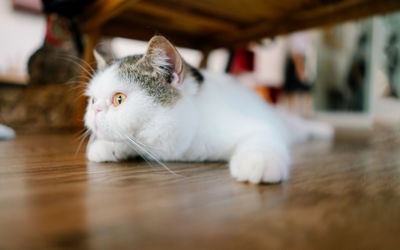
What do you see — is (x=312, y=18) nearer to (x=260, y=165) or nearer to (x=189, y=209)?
(x=260, y=165)

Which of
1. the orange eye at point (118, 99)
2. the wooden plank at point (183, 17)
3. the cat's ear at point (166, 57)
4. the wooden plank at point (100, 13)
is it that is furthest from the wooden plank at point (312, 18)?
the orange eye at point (118, 99)

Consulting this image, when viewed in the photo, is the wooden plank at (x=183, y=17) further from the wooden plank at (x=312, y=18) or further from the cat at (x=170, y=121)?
the cat at (x=170, y=121)

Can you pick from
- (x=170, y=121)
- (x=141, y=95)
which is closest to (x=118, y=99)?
(x=141, y=95)

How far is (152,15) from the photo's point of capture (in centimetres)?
158

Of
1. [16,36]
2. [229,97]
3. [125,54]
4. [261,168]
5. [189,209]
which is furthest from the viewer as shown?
[16,36]

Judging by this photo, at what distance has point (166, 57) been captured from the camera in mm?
850

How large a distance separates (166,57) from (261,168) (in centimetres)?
46

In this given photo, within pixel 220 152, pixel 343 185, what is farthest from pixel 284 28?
pixel 343 185

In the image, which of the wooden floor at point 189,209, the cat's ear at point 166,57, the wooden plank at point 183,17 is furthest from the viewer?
the wooden plank at point 183,17

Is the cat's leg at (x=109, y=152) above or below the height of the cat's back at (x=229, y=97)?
below

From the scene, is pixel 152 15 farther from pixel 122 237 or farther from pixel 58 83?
pixel 122 237

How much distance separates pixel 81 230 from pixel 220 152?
2.05ft

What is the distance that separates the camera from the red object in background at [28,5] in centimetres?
254

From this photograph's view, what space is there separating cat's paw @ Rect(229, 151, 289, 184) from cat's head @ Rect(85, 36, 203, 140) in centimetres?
28
